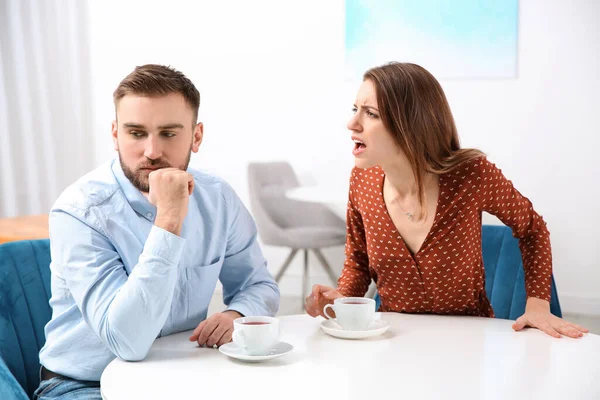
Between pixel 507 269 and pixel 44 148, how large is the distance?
3512 millimetres

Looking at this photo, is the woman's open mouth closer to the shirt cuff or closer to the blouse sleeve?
the blouse sleeve

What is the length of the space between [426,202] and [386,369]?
2.25ft

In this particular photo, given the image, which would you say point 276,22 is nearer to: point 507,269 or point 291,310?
point 291,310

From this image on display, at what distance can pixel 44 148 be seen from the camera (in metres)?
4.64

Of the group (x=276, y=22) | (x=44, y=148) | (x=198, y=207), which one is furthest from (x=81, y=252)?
(x=44, y=148)

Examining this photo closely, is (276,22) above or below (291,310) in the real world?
above

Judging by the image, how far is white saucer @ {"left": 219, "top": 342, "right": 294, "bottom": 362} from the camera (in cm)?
118

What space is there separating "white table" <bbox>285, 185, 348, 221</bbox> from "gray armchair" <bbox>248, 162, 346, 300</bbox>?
0.03 meters

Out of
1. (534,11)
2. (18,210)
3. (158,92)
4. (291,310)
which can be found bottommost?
(291,310)

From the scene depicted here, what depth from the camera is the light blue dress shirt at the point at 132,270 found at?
1268 mm

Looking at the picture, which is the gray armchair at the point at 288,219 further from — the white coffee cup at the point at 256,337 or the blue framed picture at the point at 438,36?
the white coffee cup at the point at 256,337

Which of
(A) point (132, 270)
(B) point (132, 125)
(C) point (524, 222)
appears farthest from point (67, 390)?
(C) point (524, 222)

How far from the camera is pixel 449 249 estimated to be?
1.76 meters

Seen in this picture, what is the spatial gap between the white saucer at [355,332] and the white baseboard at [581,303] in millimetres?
2803
